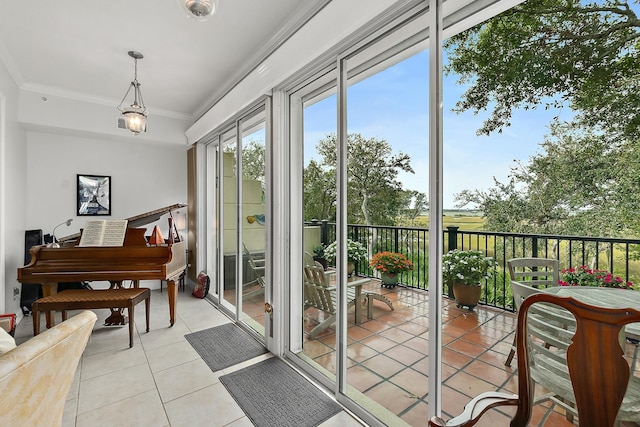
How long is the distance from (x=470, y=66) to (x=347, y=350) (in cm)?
201

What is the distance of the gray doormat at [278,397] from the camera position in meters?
1.88

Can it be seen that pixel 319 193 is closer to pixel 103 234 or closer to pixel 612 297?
pixel 612 297

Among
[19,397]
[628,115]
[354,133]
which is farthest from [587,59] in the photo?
[19,397]

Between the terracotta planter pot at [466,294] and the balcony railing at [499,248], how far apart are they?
0.04 m

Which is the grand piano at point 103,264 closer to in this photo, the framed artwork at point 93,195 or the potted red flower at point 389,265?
the framed artwork at point 93,195

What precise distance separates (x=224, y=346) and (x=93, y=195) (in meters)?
3.18

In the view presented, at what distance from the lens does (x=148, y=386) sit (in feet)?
7.28

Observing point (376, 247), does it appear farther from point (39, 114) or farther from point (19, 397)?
point (39, 114)

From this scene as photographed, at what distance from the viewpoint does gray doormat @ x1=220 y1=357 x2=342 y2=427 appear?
1876 millimetres

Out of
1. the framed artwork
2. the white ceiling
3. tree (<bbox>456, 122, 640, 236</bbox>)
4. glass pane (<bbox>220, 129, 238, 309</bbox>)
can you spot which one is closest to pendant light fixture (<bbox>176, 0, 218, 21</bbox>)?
the white ceiling

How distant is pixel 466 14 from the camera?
1546mm

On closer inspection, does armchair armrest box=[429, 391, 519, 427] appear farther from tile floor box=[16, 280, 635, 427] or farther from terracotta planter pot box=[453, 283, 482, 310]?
terracotta planter pot box=[453, 283, 482, 310]

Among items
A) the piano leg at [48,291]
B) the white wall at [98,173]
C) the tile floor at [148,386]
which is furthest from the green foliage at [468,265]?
the white wall at [98,173]

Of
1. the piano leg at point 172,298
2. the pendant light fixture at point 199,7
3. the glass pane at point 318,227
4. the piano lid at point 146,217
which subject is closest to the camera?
the pendant light fixture at point 199,7
